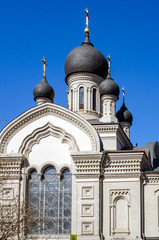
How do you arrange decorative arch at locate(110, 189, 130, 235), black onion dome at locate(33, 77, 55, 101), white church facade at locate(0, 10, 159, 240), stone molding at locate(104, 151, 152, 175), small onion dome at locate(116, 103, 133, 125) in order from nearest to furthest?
decorative arch at locate(110, 189, 130, 235) < white church facade at locate(0, 10, 159, 240) < stone molding at locate(104, 151, 152, 175) < black onion dome at locate(33, 77, 55, 101) < small onion dome at locate(116, 103, 133, 125)

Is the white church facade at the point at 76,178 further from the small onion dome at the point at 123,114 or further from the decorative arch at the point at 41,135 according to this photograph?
the small onion dome at the point at 123,114

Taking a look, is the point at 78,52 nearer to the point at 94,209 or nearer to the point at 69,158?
the point at 69,158

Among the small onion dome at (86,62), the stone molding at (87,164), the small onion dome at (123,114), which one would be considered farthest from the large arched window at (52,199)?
the small onion dome at (123,114)

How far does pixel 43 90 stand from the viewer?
19859mm

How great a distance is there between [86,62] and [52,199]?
22.0ft

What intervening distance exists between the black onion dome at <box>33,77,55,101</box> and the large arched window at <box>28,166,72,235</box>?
4.80 m

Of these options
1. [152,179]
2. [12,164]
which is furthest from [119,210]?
[12,164]

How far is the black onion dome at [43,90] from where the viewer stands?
19859 millimetres

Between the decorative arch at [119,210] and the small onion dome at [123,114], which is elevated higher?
the small onion dome at [123,114]

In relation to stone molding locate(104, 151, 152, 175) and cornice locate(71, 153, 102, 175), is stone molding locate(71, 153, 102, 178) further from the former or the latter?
stone molding locate(104, 151, 152, 175)

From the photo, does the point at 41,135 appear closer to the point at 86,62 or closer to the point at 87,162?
the point at 87,162

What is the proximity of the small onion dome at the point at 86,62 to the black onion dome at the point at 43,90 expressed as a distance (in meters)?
1.04

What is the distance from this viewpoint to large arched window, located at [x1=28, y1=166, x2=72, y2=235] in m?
15.4

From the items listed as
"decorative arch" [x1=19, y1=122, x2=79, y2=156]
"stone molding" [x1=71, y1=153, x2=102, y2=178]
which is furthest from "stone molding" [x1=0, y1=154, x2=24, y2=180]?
"stone molding" [x1=71, y1=153, x2=102, y2=178]
